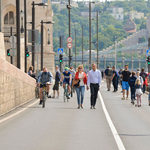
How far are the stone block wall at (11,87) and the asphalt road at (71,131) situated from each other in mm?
582

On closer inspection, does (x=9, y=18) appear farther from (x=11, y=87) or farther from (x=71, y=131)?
(x=71, y=131)

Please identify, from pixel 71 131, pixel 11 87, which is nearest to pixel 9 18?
pixel 11 87

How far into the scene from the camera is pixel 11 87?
18547mm

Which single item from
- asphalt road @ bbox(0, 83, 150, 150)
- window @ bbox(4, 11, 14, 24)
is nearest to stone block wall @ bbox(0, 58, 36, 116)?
asphalt road @ bbox(0, 83, 150, 150)

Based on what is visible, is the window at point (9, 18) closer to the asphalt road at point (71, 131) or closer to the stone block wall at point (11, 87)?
the stone block wall at point (11, 87)

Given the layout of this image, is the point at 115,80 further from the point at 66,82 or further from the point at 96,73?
the point at 96,73

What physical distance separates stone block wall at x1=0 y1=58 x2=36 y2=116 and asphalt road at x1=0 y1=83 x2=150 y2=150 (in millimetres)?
582

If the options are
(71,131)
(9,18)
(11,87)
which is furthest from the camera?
(9,18)

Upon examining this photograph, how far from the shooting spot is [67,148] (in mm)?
10055

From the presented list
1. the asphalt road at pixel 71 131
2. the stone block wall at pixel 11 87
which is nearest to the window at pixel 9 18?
the stone block wall at pixel 11 87

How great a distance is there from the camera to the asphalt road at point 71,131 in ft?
34.2

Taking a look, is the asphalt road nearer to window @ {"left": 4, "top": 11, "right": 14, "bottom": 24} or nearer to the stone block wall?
the stone block wall

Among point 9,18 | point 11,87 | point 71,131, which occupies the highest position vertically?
point 9,18

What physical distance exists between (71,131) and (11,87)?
6373mm
